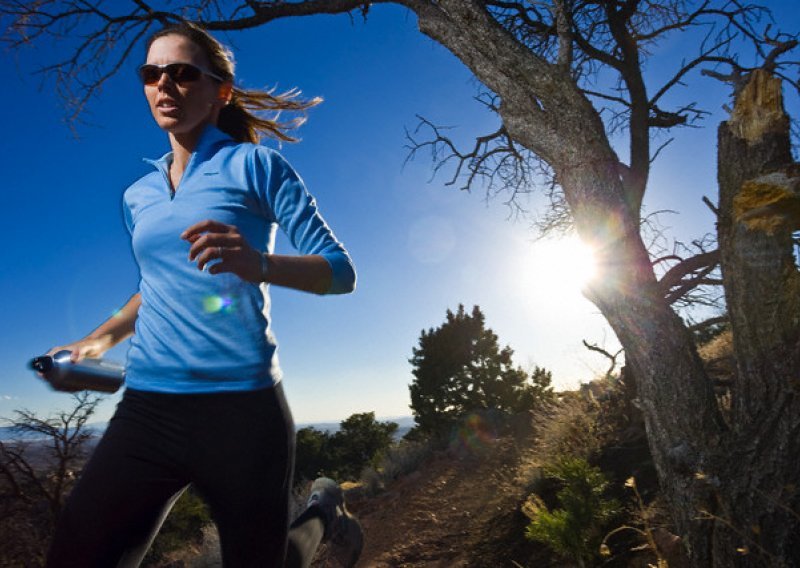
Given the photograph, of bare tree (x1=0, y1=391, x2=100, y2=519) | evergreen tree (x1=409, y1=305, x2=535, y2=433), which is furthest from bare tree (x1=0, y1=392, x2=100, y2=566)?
evergreen tree (x1=409, y1=305, x2=535, y2=433)

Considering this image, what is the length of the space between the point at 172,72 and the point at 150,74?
0.24ft

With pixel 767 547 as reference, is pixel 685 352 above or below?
above

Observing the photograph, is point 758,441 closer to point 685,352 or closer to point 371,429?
point 685,352

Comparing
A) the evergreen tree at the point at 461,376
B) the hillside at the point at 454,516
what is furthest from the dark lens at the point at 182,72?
the evergreen tree at the point at 461,376

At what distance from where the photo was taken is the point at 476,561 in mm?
4727

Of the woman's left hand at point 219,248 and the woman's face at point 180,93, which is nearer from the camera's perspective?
the woman's left hand at point 219,248

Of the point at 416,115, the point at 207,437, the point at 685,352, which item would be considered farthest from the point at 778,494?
the point at 416,115

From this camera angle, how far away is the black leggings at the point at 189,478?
124cm

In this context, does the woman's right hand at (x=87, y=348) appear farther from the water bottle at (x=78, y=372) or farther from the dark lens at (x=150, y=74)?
the dark lens at (x=150, y=74)

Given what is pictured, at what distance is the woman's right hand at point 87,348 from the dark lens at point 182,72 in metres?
1.00

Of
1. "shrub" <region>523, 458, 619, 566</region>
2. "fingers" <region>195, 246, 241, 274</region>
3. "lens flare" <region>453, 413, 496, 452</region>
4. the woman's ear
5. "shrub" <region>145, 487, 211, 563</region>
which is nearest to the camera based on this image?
"fingers" <region>195, 246, 241, 274</region>

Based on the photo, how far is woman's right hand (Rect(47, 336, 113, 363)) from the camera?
1.63 m

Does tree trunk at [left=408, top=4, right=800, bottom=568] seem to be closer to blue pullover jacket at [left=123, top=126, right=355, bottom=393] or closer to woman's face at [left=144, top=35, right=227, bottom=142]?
blue pullover jacket at [left=123, top=126, right=355, bottom=393]

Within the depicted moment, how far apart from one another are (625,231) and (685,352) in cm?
75
